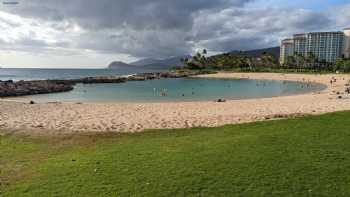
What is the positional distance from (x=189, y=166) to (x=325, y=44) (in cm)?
16577

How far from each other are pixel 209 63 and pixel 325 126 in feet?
458

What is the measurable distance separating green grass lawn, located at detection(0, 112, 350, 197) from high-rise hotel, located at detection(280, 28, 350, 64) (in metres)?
144

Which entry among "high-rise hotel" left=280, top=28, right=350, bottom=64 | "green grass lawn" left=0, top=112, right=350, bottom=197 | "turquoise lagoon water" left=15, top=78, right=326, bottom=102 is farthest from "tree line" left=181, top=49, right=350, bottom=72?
"green grass lawn" left=0, top=112, right=350, bottom=197

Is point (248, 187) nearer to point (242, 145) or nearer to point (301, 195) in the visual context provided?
point (301, 195)

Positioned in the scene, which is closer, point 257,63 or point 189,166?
point 189,166

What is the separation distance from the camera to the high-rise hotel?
150500 millimetres

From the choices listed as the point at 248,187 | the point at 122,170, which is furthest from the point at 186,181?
the point at 122,170

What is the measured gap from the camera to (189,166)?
661cm

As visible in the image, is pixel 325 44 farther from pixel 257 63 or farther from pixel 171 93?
pixel 171 93

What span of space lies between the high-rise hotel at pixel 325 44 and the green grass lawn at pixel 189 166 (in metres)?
144

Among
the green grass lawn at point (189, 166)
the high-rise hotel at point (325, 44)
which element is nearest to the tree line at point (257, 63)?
the high-rise hotel at point (325, 44)

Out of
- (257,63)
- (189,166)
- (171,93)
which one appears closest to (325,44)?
(257,63)

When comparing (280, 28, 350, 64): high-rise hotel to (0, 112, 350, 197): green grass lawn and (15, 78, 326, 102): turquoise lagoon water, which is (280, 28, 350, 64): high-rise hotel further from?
(0, 112, 350, 197): green grass lawn

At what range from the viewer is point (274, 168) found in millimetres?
6297
